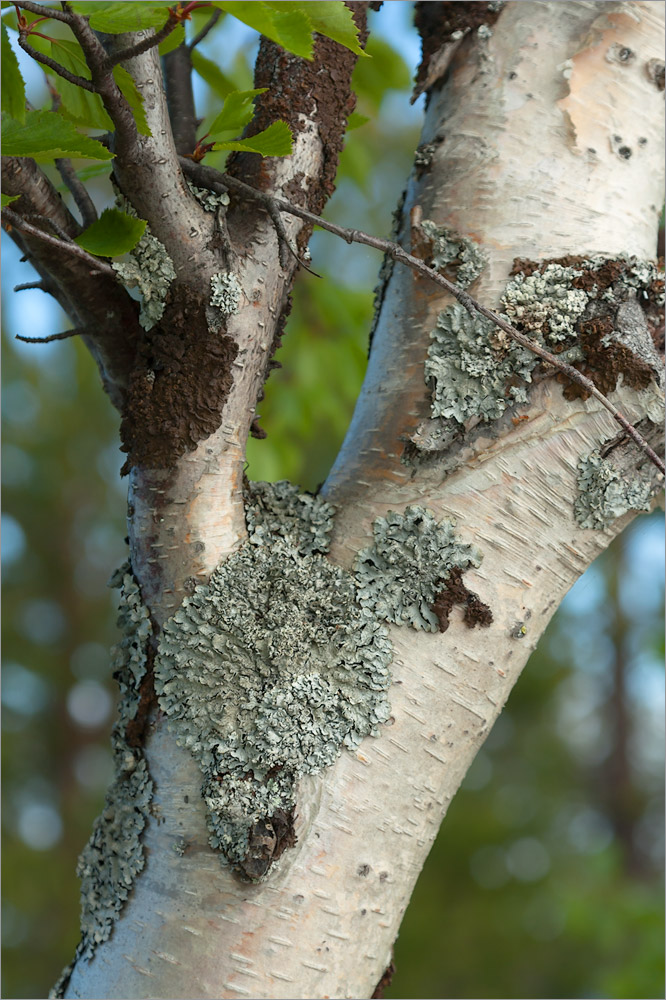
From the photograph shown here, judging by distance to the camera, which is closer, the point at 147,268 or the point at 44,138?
the point at 44,138

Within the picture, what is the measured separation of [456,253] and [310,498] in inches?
12.0

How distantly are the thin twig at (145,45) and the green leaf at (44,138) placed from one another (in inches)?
2.3

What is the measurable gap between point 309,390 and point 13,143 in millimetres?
1235

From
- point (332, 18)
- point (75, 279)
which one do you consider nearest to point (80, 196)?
point (75, 279)

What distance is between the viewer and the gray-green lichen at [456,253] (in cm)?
81

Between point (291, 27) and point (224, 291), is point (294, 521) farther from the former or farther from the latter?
point (291, 27)

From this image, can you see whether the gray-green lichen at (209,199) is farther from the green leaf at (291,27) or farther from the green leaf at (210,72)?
the green leaf at (210,72)

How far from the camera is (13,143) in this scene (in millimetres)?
587

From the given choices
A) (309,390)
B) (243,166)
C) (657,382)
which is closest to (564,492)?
(657,382)

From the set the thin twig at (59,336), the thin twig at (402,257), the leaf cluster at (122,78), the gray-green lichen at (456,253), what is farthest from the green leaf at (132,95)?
the gray-green lichen at (456,253)

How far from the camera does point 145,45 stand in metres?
0.55

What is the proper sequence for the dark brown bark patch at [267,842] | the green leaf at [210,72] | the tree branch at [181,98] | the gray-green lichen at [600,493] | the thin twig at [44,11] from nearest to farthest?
1. the thin twig at [44,11]
2. the dark brown bark patch at [267,842]
3. the gray-green lichen at [600,493]
4. the tree branch at [181,98]
5. the green leaf at [210,72]

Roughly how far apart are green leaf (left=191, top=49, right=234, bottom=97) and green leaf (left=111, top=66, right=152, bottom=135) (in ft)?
1.40

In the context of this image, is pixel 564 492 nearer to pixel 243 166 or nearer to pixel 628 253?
pixel 628 253
